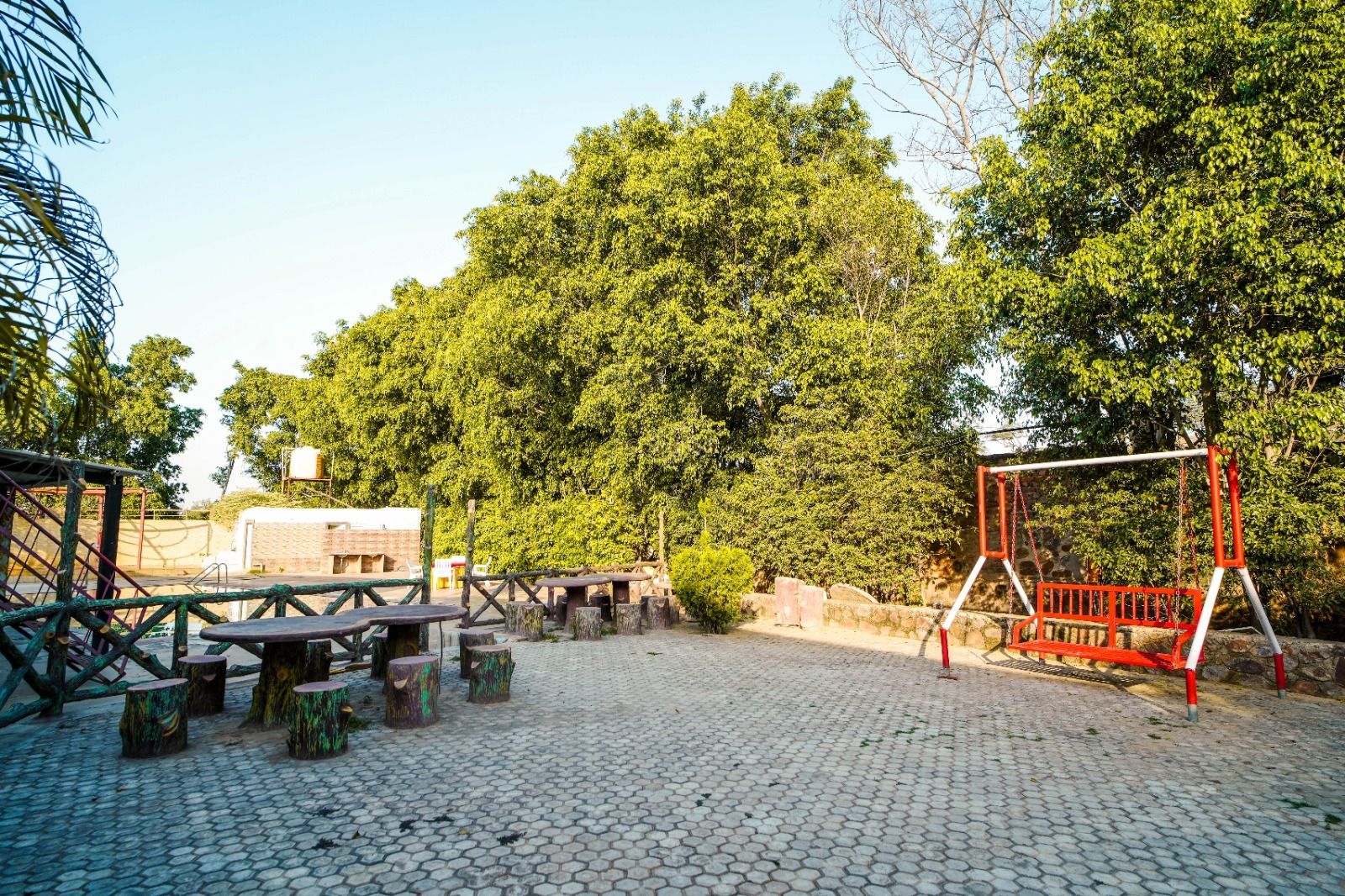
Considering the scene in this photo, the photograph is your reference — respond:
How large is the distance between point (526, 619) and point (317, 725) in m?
5.83

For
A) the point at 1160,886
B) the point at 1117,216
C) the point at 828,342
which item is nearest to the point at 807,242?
the point at 828,342

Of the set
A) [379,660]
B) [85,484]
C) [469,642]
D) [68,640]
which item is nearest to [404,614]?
[469,642]

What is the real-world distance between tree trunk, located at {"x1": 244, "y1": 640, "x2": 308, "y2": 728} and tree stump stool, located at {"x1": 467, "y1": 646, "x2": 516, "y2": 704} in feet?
4.69

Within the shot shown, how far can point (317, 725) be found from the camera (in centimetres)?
481

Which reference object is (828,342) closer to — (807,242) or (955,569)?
(807,242)

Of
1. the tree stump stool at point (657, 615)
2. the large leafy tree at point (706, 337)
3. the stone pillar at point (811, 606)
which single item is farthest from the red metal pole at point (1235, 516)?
the tree stump stool at point (657, 615)

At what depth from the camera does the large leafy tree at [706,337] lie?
40.8 feet

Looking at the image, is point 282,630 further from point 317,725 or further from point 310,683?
point 317,725

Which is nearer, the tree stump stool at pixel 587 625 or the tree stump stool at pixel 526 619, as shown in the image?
the tree stump stool at pixel 587 625

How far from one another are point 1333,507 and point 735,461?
9.51m

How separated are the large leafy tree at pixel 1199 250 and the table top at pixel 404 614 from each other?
25.3ft

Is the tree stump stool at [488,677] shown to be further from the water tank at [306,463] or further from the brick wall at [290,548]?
the water tank at [306,463]

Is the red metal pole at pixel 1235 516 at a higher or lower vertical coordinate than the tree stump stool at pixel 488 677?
higher

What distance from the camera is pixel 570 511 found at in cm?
1792
